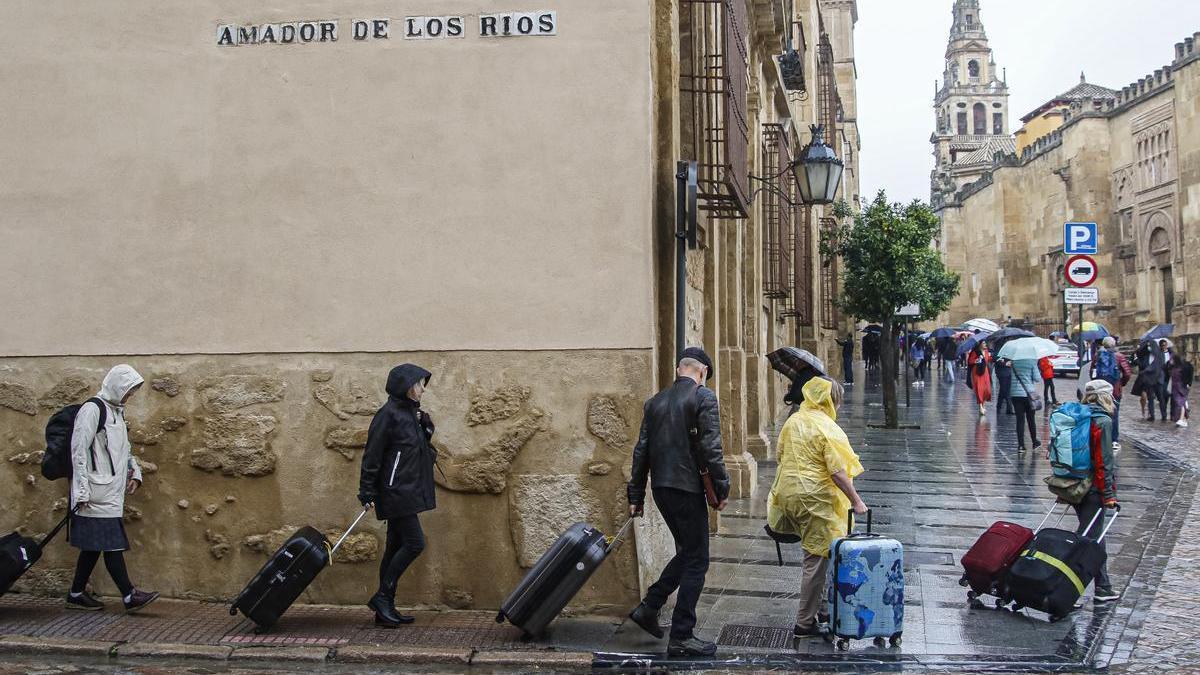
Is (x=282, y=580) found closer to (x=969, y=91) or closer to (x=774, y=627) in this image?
(x=774, y=627)

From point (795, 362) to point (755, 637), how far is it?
2330 mm

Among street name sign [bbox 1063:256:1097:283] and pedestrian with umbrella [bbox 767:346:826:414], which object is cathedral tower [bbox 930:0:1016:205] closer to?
street name sign [bbox 1063:256:1097:283]

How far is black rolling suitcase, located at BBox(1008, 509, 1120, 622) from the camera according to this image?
22.9 ft

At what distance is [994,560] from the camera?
725cm

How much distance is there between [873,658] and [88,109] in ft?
21.0

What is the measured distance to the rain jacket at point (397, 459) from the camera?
6.82 m

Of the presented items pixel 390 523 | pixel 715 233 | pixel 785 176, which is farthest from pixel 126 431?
pixel 785 176

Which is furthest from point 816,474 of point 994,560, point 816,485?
point 994,560

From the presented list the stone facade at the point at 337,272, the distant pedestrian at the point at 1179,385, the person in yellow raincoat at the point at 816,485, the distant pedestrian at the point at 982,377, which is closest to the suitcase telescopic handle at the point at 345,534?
the stone facade at the point at 337,272

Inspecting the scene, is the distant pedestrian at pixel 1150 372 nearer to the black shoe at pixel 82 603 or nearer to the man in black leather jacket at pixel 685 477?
the man in black leather jacket at pixel 685 477

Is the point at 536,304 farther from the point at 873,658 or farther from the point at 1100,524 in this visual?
the point at 1100,524

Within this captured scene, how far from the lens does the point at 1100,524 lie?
7.66m

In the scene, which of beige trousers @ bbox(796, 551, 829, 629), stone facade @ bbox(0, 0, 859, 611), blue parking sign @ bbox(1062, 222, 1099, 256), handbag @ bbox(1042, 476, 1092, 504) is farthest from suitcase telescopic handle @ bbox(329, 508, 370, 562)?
blue parking sign @ bbox(1062, 222, 1099, 256)

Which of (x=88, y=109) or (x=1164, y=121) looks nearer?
(x=88, y=109)
